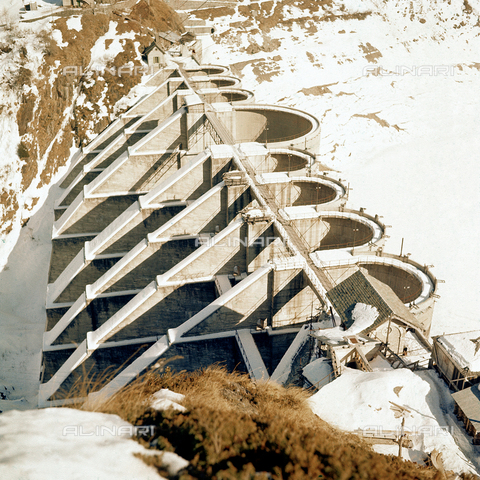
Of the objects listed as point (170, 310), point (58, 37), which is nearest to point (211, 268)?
point (170, 310)

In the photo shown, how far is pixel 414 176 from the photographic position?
43.4 m

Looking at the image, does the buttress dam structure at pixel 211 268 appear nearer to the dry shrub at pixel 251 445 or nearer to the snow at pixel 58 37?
the dry shrub at pixel 251 445

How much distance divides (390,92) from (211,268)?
159 feet

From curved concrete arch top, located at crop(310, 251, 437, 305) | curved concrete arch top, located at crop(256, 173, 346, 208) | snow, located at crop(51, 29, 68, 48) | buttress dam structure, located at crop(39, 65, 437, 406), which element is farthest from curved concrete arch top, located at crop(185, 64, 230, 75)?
curved concrete arch top, located at crop(310, 251, 437, 305)

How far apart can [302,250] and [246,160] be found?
25.9ft

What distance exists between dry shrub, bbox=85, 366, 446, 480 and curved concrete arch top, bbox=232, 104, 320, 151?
26.3 meters

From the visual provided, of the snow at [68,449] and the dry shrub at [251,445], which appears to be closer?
the snow at [68,449]

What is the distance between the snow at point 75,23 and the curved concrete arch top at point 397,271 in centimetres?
3444

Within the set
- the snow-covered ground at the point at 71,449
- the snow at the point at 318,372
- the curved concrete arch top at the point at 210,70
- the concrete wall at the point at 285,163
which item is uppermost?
the curved concrete arch top at the point at 210,70

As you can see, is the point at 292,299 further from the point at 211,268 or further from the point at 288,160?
the point at 288,160

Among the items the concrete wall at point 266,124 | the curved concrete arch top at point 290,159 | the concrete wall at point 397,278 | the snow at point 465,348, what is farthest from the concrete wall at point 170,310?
the concrete wall at point 266,124

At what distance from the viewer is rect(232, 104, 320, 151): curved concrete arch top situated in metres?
33.6

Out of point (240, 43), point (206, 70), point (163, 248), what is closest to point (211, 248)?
point (163, 248)

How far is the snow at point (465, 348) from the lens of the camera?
11.6 metres
